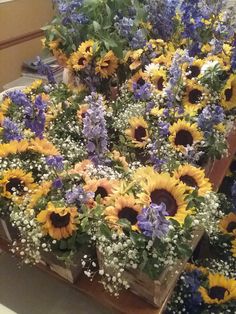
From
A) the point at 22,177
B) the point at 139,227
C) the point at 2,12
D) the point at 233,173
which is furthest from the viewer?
the point at 2,12

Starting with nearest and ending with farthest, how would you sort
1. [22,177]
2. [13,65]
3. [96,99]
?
[22,177]
[96,99]
[13,65]

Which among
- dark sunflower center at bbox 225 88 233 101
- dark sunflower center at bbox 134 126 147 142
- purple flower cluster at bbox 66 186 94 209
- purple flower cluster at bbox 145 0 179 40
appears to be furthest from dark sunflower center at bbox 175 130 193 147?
purple flower cluster at bbox 145 0 179 40

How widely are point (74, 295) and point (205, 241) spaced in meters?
0.53

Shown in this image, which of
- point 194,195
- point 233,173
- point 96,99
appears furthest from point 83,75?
point 233,173

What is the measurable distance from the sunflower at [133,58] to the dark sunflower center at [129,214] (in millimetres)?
665

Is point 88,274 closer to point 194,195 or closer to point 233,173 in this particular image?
point 194,195

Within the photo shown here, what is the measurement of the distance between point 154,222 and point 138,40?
787 mm

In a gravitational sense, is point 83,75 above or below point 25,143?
above

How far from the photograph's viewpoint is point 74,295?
3.34 feet

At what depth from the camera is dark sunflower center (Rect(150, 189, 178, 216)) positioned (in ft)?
2.48

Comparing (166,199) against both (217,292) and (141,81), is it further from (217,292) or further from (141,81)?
(141,81)

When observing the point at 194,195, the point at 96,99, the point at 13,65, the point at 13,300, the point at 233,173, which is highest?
the point at 13,65

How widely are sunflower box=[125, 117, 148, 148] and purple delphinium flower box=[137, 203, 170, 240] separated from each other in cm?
39

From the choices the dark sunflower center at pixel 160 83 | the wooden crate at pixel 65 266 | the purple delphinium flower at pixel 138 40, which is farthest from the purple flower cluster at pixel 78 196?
the purple delphinium flower at pixel 138 40
